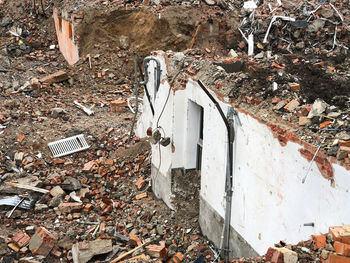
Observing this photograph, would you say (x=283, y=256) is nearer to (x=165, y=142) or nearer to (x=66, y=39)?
(x=165, y=142)

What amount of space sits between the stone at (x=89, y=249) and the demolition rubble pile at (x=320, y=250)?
5156mm

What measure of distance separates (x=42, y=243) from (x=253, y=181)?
4.90 metres

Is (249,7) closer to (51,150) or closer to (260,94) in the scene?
(51,150)

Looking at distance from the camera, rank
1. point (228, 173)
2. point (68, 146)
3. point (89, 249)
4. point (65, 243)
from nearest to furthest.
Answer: point (228, 173), point (89, 249), point (65, 243), point (68, 146)

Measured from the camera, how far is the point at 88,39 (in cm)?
1752

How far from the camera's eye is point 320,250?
4078 mm

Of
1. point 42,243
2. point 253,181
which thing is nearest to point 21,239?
point 42,243

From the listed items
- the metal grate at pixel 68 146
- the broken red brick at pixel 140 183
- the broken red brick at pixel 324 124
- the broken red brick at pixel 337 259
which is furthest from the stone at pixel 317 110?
the metal grate at pixel 68 146

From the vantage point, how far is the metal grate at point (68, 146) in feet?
41.0

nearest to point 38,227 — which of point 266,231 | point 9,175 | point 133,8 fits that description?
point 9,175

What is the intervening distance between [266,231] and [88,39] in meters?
13.2

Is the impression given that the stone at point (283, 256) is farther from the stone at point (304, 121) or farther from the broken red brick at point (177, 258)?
the broken red brick at point (177, 258)

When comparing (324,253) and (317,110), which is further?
(317,110)

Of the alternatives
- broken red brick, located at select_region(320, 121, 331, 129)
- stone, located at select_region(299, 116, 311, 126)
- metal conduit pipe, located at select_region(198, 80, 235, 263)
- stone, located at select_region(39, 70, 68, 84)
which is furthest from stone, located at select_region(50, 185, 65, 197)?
broken red brick, located at select_region(320, 121, 331, 129)
